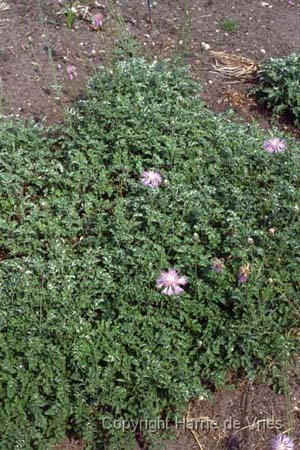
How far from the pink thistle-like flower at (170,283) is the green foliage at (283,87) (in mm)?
1988

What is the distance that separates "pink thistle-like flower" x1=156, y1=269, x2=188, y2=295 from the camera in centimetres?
350

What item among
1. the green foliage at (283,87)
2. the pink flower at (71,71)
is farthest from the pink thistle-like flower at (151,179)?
the green foliage at (283,87)

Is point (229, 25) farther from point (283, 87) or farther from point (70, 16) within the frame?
point (70, 16)

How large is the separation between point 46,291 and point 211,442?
1005mm

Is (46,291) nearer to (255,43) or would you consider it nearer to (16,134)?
(16,134)

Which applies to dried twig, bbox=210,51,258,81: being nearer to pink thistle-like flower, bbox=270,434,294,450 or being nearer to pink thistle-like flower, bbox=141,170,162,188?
pink thistle-like flower, bbox=141,170,162,188

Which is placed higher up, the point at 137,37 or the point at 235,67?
the point at 137,37

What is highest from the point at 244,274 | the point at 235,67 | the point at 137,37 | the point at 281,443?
the point at 244,274

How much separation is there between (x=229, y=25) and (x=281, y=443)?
3.66 metres

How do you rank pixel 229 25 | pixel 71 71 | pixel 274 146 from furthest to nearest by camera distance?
pixel 229 25
pixel 71 71
pixel 274 146

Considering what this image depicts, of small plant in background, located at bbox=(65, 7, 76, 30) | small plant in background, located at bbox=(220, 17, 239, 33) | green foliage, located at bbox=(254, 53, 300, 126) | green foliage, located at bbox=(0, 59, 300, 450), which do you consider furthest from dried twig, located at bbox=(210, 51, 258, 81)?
small plant in background, located at bbox=(65, 7, 76, 30)

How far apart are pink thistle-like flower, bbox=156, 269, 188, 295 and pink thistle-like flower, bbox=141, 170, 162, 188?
657 millimetres

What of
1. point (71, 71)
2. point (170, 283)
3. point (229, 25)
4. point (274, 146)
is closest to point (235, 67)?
point (229, 25)

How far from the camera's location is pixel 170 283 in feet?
11.5
